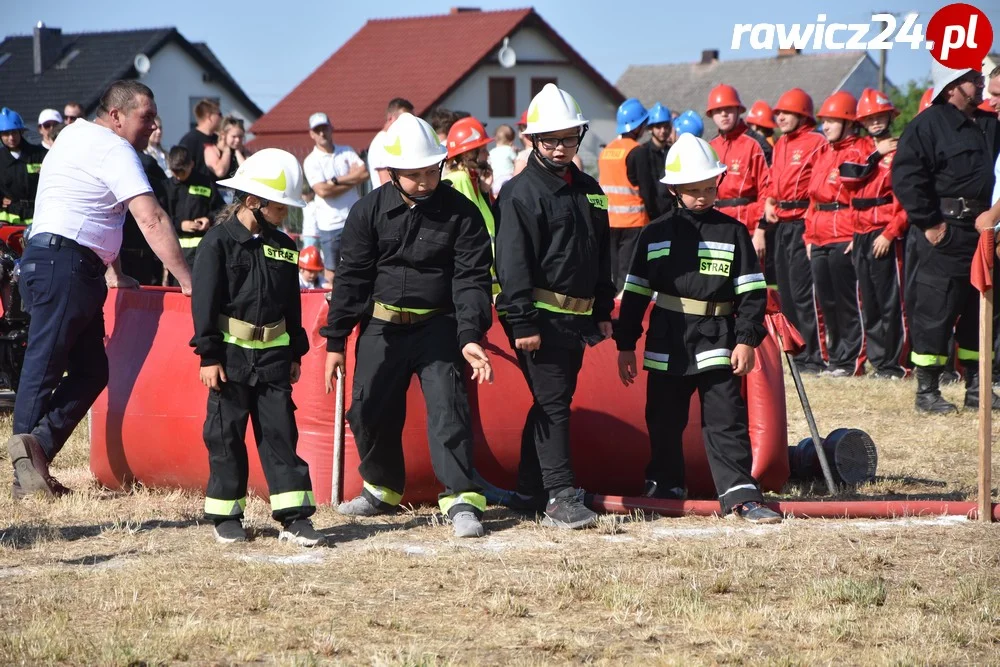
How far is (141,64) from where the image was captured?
177 ft

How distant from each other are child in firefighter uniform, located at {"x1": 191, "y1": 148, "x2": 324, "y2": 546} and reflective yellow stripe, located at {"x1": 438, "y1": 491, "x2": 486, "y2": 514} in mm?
654

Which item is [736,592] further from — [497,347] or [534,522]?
[497,347]

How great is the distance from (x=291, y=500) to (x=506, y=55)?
49784 mm

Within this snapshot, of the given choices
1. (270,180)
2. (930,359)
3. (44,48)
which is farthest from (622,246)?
(44,48)

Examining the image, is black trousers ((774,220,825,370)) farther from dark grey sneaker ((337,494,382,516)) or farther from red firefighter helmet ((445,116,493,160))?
dark grey sneaker ((337,494,382,516))

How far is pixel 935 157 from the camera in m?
9.27

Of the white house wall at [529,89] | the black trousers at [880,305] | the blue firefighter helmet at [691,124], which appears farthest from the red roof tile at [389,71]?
the black trousers at [880,305]

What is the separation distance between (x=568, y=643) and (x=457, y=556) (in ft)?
4.25

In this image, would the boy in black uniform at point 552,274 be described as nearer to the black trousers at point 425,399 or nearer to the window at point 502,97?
the black trousers at point 425,399

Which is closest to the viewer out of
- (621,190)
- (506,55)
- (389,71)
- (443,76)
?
(621,190)

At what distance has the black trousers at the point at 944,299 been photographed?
9289 millimetres

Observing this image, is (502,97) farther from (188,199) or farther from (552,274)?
(552,274)

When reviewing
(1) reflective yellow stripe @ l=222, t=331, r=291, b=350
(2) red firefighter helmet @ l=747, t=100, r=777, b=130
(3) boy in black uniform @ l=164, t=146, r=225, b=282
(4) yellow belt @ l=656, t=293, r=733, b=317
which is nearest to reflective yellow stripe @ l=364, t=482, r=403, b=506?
(1) reflective yellow stripe @ l=222, t=331, r=291, b=350

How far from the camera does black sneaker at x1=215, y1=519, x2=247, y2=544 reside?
5.89 metres
